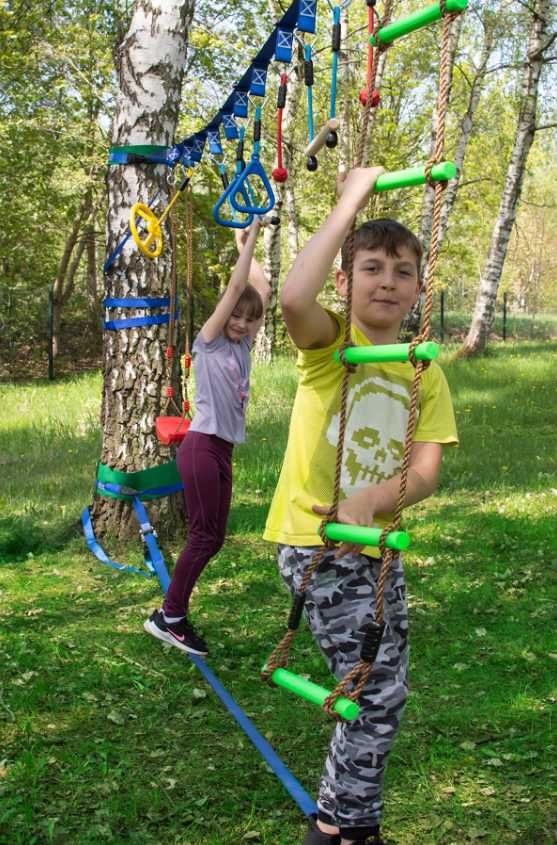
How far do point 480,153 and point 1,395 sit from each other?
2068 centimetres

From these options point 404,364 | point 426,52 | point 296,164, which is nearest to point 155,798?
point 404,364

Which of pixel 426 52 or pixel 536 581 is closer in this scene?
pixel 536 581

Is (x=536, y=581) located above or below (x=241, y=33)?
below

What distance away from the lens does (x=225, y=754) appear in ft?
12.7

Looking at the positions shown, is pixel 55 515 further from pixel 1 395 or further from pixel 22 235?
pixel 22 235

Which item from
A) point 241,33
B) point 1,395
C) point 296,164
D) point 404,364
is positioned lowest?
point 1,395

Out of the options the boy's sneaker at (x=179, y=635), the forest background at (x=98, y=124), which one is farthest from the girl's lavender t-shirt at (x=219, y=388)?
the forest background at (x=98, y=124)

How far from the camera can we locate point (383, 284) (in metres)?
2.68

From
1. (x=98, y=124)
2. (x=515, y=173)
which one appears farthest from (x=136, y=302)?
(x=98, y=124)

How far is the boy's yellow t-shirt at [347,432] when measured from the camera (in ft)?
9.08

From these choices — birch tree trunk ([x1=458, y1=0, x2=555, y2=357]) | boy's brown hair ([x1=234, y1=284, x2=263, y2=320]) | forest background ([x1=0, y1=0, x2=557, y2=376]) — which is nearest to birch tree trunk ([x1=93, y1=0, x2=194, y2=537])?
boy's brown hair ([x1=234, y1=284, x2=263, y2=320])

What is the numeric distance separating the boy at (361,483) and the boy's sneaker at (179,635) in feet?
6.43

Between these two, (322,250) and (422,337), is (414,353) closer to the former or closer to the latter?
(422,337)

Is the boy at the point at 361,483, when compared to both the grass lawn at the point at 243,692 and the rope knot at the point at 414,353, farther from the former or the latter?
the grass lawn at the point at 243,692
